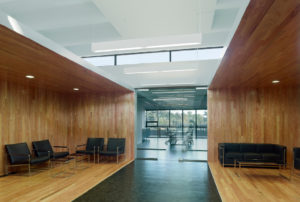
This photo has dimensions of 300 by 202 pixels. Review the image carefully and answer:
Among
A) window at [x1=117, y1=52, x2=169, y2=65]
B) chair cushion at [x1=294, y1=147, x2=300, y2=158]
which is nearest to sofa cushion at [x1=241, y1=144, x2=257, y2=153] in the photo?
chair cushion at [x1=294, y1=147, x2=300, y2=158]

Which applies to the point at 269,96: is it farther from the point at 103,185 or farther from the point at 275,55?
the point at 103,185

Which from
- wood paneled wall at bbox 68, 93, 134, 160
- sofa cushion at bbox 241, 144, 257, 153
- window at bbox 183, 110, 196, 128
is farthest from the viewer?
window at bbox 183, 110, 196, 128

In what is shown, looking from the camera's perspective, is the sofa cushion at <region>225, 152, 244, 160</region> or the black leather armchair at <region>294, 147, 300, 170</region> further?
the sofa cushion at <region>225, 152, 244, 160</region>

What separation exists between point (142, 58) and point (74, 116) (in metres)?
3.66

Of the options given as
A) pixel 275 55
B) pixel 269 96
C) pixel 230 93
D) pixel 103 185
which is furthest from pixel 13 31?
pixel 269 96

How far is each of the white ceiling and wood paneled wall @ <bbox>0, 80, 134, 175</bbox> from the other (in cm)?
187

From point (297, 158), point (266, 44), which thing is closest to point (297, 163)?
point (297, 158)

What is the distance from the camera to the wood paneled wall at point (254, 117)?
6578 mm

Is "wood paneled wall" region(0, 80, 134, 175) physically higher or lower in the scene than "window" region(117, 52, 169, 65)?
lower

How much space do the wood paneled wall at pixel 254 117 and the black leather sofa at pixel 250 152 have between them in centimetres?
29

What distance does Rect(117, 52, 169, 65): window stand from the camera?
22.3ft

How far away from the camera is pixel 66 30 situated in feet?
19.5

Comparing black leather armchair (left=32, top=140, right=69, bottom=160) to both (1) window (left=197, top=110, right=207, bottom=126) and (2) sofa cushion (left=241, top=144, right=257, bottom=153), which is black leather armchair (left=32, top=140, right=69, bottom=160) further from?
(1) window (left=197, top=110, right=207, bottom=126)

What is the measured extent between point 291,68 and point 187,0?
2.79 meters
